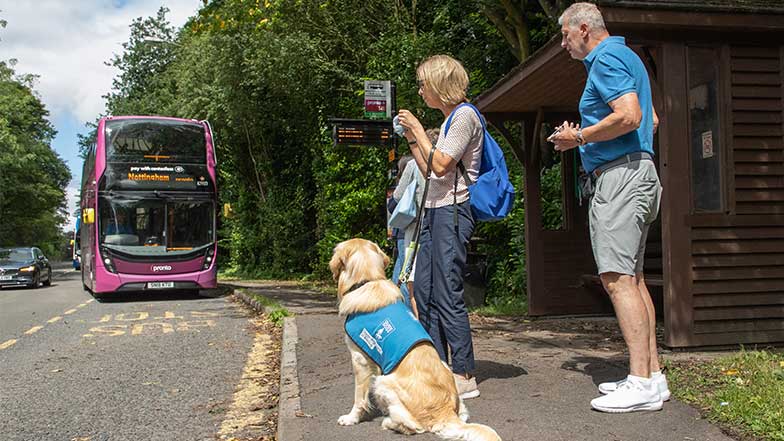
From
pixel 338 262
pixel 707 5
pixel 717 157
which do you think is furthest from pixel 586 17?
pixel 717 157

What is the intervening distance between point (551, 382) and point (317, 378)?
1828 millimetres

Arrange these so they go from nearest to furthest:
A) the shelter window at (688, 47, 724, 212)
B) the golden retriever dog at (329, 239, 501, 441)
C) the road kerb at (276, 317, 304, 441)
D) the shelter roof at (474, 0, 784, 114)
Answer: the golden retriever dog at (329, 239, 501, 441)
the road kerb at (276, 317, 304, 441)
the shelter roof at (474, 0, 784, 114)
the shelter window at (688, 47, 724, 212)

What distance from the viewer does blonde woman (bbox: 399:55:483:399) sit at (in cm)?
408

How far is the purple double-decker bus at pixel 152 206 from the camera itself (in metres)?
15.0

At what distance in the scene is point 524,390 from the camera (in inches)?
175

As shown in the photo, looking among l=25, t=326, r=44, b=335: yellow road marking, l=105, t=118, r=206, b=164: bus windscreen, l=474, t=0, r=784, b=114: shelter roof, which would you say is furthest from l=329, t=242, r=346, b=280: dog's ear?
l=105, t=118, r=206, b=164: bus windscreen

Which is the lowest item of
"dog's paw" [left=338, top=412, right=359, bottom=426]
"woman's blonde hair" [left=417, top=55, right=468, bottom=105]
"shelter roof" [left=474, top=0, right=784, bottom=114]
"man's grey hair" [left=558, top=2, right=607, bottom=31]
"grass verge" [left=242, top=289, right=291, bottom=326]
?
"grass verge" [left=242, top=289, right=291, bottom=326]

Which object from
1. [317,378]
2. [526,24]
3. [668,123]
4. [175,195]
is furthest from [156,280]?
[668,123]

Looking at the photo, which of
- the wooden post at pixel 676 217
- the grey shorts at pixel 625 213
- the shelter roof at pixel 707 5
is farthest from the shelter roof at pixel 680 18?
the grey shorts at pixel 625 213

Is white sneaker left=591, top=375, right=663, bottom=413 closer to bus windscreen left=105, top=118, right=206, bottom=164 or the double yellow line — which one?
the double yellow line

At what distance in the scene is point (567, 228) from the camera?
28.8ft

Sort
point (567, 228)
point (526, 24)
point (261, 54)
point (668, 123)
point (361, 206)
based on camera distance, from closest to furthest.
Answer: point (668, 123) < point (567, 228) < point (526, 24) < point (361, 206) < point (261, 54)

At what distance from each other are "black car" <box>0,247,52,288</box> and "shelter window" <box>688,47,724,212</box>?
77.0 ft

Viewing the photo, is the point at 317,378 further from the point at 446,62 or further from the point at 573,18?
the point at 573,18
